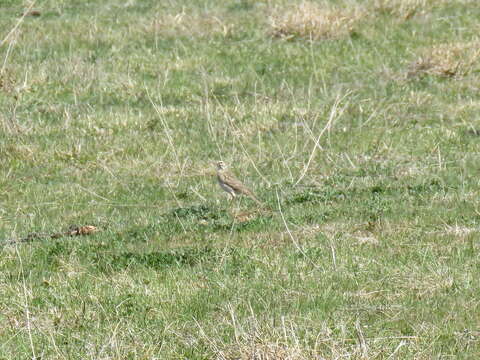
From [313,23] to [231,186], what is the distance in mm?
7696

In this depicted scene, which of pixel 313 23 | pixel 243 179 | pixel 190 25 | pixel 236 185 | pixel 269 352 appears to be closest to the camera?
pixel 269 352

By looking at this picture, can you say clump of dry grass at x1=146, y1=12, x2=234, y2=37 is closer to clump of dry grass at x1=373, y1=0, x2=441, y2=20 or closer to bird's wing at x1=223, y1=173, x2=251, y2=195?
clump of dry grass at x1=373, y1=0, x2=441, y2=20

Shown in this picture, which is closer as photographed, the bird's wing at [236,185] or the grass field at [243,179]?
the grass field at [243,179]

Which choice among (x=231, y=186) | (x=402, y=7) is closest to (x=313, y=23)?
(x=402, y=7)

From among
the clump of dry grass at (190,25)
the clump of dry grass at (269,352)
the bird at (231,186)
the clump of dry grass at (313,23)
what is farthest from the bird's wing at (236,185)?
the clump of dry grass at (190,25)

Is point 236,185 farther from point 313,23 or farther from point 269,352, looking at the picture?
point 313,23

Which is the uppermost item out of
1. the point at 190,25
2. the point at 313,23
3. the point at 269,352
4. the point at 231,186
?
the point at 269,352

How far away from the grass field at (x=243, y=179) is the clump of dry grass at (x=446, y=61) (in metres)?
0.03

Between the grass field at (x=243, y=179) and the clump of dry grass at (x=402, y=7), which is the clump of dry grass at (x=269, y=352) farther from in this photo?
the clump of dry grass at (x=402, y=7)

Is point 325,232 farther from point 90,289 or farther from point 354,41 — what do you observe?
point 354,41

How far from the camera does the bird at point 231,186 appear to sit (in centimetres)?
1145

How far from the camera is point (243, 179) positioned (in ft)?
41.8

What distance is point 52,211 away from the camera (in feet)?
39.3

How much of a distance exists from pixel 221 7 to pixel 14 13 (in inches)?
155
